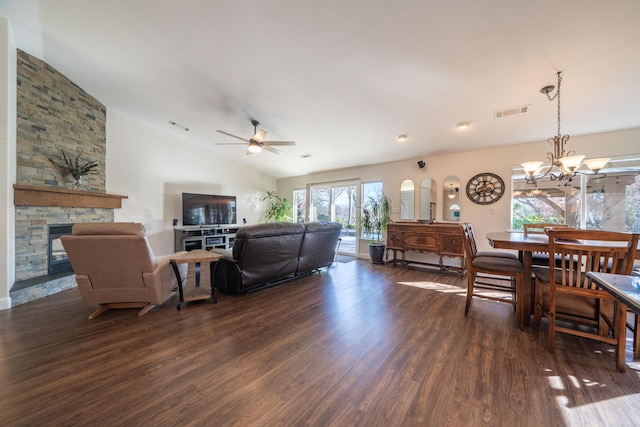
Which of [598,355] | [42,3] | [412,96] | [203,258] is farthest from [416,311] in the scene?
[42,3]

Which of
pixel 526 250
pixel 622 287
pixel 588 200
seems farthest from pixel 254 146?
pixel 588 200

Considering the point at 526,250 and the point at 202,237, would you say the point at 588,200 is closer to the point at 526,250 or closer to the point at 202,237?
the point at 526,250

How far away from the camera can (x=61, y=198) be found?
11.4ft

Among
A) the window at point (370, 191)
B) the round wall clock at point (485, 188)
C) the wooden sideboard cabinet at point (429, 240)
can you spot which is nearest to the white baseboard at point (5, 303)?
the wooden sideboard cabinet at point (429, 240)

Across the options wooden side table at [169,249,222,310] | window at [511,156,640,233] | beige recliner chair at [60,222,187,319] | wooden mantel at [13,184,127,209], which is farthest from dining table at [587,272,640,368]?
wooden mantel at [13,184,127,209]

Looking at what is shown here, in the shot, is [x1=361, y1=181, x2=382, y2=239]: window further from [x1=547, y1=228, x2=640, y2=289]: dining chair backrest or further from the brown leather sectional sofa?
[x1=547, y1=228, x2=640, y2=289]: dining chair backrest

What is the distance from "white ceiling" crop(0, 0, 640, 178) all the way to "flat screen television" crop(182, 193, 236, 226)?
2080mm

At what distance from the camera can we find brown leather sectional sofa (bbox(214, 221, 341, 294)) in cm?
299

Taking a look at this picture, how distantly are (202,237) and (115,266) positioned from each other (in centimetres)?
335

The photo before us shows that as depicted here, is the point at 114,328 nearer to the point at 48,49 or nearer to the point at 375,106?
the point at 48,49

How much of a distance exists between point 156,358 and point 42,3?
12.1ft

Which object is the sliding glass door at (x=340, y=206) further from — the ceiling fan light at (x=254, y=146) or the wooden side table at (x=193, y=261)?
the wooden side table at (x=193, y=261)

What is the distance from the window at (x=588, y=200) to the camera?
3525mm

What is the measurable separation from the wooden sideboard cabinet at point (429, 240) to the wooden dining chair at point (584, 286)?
1901 mm
